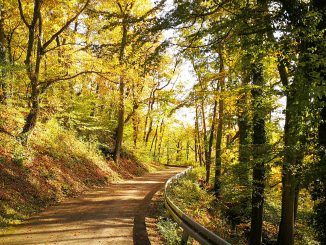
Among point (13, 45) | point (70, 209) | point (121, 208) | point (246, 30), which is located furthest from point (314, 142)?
point (13, 45)

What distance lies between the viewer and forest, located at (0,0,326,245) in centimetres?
700

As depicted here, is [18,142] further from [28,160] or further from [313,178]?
[313,178]

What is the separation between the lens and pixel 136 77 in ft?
60.8

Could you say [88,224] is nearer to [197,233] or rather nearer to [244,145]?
[197,233]

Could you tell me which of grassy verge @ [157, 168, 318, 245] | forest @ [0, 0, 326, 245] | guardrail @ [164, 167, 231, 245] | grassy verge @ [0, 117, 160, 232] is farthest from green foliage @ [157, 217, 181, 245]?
grassy verge @ [0, 117, 160, 232]

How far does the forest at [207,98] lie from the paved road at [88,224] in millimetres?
850

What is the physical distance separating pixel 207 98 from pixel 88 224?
10436mm

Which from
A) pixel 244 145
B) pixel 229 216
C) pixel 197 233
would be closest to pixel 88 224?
pixel 197 233

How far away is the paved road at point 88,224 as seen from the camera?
26.8 ft

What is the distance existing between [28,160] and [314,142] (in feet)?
38.6

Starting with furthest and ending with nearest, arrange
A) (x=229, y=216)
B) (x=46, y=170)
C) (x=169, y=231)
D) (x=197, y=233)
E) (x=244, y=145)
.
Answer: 1. (x=229, y=216)
2. (x=46, y=170)
3. (x=244, y=145)
4. (x=169, y=231)
5. (x=197, y=233)

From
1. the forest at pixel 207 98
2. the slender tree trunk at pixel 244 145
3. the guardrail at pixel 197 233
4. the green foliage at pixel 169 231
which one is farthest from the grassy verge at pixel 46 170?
the slender tree trunk at pixel 244 145

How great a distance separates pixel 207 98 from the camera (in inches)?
703

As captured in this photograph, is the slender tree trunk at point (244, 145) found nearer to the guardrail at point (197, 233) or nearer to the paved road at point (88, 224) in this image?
the guardrail at point (197, 233)
